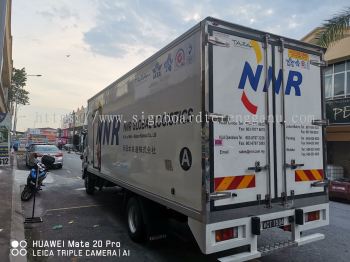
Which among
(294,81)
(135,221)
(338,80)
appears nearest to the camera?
(294,81)

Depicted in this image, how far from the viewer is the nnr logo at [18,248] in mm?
5393

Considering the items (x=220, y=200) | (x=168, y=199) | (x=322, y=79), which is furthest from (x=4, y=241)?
(x=322, y=79)

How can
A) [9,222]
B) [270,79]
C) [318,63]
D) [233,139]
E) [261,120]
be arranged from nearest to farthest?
[233,139] → [261,120] → [270,79] → [318,63] → [9,222]

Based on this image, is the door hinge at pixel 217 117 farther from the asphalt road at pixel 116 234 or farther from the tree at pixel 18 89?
the tree at pixel 18 89

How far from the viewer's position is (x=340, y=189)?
11.2m

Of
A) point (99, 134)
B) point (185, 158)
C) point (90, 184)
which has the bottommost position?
point (90, 184)

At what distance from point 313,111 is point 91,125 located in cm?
738

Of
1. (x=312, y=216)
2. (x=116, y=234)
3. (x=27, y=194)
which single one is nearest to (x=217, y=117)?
(x=312, y=216)

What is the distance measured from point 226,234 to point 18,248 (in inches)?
148

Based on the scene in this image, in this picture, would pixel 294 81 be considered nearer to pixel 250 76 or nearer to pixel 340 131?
pixel 250 76

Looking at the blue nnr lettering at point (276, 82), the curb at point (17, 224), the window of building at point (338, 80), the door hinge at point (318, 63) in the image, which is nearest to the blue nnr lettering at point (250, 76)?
the blue nnr lettering at point (276, 82)

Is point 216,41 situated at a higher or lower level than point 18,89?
lower

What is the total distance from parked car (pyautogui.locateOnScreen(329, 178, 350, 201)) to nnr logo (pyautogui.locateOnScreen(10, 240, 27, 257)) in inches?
390

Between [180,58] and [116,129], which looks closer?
[180,58]
